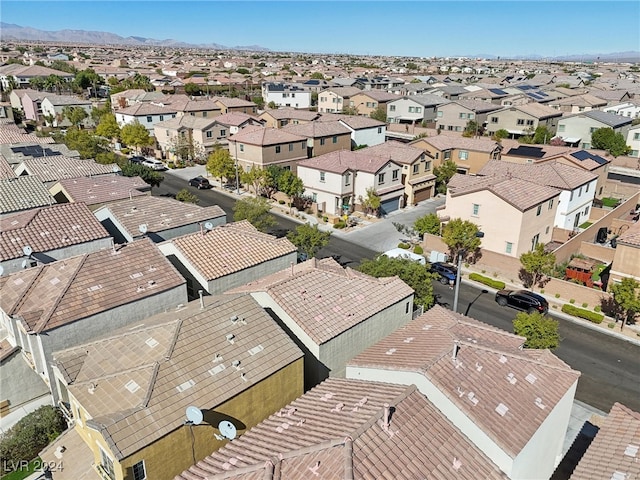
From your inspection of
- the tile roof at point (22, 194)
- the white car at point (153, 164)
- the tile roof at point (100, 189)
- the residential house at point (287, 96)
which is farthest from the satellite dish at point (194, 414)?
the residential house at point (287, 96)

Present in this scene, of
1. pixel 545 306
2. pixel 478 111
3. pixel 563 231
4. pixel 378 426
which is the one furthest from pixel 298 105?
pixel 378 426

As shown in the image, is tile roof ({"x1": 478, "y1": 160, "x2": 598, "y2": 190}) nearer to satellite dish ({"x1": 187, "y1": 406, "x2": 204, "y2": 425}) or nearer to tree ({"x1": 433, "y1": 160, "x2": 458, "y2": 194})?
tree ({"x1": 433, "y1": 160, "x2": 458, "y2": 194})

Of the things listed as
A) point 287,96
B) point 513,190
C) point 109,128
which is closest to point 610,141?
point 513,190

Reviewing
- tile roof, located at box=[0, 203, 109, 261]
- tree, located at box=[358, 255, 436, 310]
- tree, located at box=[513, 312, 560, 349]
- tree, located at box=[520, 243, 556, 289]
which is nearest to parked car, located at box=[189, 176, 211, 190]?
tile roof, located at box=[0, 203, 109, 261]

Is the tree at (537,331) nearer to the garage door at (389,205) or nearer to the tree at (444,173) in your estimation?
the garage door at (389,205)

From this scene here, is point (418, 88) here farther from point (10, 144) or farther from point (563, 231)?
point (10, 144)
